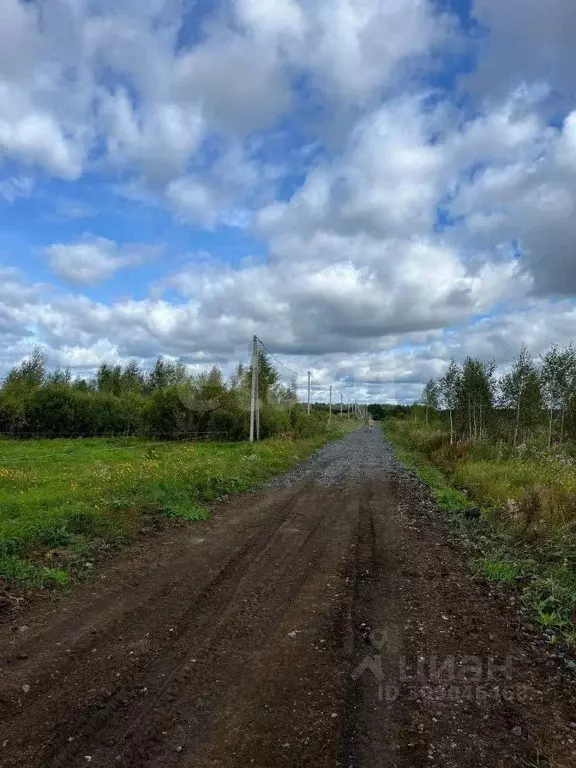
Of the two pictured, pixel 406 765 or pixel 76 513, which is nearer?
pixel 406 765

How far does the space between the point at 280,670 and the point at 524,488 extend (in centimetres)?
972

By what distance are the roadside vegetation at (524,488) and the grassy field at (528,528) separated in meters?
0.01

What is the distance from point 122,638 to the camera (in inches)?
192

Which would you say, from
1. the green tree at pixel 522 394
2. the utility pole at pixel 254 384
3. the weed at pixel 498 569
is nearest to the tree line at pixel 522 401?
the green tree at pixel 522 394

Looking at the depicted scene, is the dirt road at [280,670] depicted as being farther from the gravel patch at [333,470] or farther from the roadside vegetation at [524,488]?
the gravel patch at [333,470]

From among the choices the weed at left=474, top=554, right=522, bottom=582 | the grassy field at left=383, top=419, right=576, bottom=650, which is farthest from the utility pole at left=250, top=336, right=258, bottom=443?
the weed at left=474, top=554, right=522, bottom=582

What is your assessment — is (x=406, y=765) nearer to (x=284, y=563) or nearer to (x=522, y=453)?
(x=284, y=563)

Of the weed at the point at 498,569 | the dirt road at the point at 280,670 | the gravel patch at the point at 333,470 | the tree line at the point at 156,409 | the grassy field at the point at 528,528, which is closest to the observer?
the dirt road at the point at 280,670

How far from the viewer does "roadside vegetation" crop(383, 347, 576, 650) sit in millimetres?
6493

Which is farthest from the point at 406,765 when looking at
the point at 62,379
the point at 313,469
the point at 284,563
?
the point at 62,379

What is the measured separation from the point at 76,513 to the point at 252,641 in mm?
5301

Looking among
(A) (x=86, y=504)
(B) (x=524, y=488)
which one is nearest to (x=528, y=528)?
(B) (x=524, y=488)

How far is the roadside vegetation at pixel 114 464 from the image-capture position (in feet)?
25.7

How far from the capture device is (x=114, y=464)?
57.0ft
